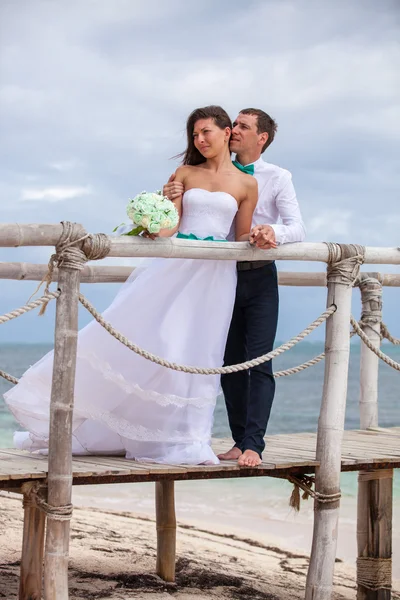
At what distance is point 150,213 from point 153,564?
11.5 feet

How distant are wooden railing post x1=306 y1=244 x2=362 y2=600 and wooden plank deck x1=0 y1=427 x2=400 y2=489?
0.11m

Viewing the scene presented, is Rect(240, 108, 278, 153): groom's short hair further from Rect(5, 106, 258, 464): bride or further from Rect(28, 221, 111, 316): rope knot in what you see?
Rect(28, 221, 111, 316): rope knot

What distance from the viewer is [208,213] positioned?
15.4 feet

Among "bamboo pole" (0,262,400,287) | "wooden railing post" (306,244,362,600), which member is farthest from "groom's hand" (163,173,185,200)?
"bamboo pole" (0,262,400,287)

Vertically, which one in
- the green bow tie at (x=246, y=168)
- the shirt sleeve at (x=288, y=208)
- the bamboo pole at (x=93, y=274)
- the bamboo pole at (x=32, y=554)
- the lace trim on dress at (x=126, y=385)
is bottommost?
the bamboo pole at (x=32, y=554)

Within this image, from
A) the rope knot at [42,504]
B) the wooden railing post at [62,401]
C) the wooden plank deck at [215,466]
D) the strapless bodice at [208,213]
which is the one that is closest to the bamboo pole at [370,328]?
the wooden plank deck at [215,466]

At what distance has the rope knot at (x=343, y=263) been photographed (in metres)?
4.89

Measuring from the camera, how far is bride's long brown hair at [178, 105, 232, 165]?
4719 mm

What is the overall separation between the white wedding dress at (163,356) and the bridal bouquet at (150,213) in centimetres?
42

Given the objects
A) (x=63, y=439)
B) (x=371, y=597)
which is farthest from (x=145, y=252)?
(x=371, y=597)

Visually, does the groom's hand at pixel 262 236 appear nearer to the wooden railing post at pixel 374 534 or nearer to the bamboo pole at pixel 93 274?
the bamboo pole at pixel 93 274

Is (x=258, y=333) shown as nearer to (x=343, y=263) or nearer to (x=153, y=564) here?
(x=343, y=263)

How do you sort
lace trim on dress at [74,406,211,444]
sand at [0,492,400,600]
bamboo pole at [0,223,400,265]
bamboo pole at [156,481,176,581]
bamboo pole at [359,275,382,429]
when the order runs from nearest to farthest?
1. bamboo pole at [0,223,400,265]
2. lace trim on dress at [74,406,211,444]
3. sand at [0,492,400,600]
4. bamboo pole at [156,481,176,581]
5. bamboo pole at [359,275,382,429]

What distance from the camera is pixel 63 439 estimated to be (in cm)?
409
